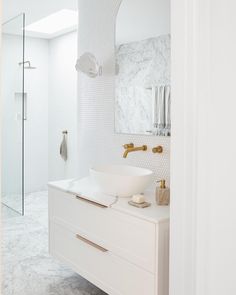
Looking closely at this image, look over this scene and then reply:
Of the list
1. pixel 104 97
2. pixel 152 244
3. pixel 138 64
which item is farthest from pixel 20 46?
pixel 152 244

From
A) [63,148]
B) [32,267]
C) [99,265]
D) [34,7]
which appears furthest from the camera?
[63,148]

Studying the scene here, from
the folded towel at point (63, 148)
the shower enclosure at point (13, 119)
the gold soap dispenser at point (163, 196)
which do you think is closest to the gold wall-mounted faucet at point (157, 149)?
the gold soap dispenser at point (163, 196)

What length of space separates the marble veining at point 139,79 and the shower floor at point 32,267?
122 centimetres

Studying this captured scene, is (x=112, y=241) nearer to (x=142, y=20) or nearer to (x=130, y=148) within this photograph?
(x=130, y=148)

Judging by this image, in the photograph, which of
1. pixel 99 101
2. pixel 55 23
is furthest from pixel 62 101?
pixel 99 101

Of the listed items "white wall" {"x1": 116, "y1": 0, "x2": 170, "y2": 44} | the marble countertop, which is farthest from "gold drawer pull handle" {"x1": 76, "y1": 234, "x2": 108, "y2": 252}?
"white wall" {"x1": 116, "y1": 0, "x2": 170, "y2": 44}

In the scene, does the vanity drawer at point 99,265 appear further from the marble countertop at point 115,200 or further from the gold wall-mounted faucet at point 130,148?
the gold wall-mounted faucet at point 130,148

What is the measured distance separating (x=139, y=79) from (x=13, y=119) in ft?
6.37

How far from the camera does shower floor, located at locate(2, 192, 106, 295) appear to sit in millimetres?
2486

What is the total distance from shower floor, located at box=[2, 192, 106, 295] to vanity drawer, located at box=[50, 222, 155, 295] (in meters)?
0.18

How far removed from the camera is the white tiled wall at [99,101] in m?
2.82

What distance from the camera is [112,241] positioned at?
208 cm

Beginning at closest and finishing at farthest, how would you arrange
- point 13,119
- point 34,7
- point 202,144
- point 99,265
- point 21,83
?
point 202,144 → point 99,265 → point 34,7 → point 21,83 → point 13,119

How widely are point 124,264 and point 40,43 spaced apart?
4122 mm
